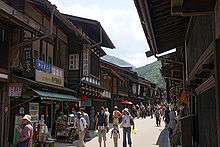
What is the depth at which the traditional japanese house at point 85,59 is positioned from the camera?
25.7 meters

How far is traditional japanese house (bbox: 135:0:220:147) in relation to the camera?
492 cm

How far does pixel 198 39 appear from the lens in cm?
762

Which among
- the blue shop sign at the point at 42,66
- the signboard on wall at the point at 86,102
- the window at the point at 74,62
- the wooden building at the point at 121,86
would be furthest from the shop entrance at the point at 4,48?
the wooden building at the point at 121,86

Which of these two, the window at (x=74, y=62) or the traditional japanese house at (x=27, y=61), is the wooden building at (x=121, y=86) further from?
the traditional japanese house at (x=27, y=61)

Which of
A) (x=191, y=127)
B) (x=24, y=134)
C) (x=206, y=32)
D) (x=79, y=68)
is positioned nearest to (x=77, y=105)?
(x=79, y=68)

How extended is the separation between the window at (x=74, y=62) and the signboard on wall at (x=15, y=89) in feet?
32.8

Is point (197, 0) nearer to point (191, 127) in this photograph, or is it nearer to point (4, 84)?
point (191, 127)

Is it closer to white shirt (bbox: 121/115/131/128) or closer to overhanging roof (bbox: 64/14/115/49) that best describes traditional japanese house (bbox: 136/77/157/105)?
overhanging roof (bbox: 64/14/115/49)

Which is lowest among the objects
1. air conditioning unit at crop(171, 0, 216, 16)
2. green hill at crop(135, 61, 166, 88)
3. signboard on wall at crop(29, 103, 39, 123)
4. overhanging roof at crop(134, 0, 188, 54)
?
signboard on wall at crop(29, 103, 39, 123)

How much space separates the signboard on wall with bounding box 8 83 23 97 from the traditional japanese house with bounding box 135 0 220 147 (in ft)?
21.8

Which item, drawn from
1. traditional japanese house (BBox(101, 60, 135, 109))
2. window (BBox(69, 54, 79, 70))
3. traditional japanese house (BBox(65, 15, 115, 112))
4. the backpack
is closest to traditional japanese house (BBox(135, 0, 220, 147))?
the backpack

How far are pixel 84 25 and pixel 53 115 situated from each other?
8914 millimetres

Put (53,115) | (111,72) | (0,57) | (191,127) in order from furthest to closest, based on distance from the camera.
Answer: (111,72) → (53,115) → (0,57) → (191,127)

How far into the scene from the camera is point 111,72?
Answer: 131ft
